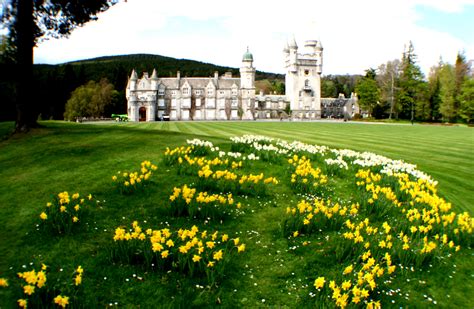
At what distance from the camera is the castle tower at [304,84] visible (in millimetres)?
108375

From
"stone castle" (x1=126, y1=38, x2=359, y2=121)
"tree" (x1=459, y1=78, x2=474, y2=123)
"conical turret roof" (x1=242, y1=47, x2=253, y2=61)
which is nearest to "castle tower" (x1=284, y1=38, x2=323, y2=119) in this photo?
"stone castle" (x1=126, y1=38, x2=359, y2=121)

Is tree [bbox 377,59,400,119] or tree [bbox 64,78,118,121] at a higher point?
tree [bbox 377,59,400,119]

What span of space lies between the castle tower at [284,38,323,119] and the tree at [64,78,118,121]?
50696mm

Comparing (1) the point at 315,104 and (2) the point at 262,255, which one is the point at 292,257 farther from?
(1) the point at 315,104

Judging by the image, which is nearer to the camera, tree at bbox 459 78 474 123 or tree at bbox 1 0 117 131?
tree at bbox 1 0 117 131

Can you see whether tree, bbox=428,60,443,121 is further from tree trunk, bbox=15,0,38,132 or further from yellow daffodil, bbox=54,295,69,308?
yellow daffodil, bbox=54,295,69,308

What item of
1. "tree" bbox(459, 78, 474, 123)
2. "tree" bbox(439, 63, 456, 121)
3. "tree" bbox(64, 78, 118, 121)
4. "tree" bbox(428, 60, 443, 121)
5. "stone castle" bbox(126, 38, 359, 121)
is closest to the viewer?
"tree" bbox(459, 78, 474, 123)

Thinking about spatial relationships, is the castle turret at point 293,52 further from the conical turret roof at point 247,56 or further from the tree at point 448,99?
the tree at point 448,99

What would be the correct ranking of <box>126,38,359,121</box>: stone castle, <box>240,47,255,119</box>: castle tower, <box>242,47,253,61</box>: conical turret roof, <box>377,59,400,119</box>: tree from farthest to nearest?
<box>240,47,255,119</box>: castle tower → <box>242,47,253,61</box>: conical turret roof → <box>126,38,359,121</box>: stone castle → <box>377,59,400,119</box>: tree

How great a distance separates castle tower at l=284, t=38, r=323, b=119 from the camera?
10838 centimetres

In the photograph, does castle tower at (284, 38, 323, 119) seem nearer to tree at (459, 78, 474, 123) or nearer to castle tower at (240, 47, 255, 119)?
castle tower at (240, 47, 255, 119)

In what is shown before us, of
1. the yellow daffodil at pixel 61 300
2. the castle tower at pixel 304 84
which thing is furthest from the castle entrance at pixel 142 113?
the yellow daffodil at pixel 61 300

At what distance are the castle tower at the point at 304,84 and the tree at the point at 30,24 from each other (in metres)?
96.1

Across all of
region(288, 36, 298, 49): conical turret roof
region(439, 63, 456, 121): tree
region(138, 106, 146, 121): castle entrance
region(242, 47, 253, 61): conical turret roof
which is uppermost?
region(288, 36, 298, 49): conical turret roof
